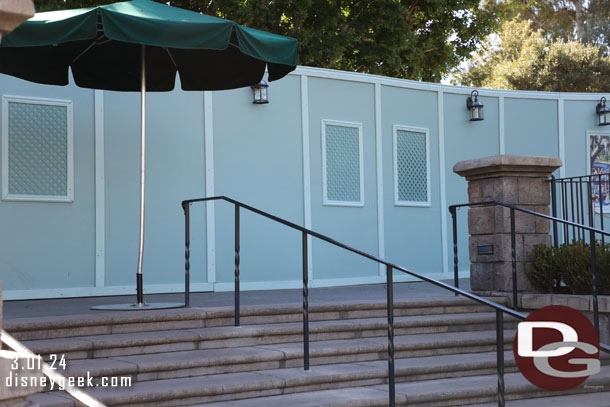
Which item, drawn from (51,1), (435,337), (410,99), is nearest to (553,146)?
(410,99)

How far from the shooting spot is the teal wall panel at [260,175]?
8852 millimetres

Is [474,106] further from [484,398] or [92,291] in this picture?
[484,398]

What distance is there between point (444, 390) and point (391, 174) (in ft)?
18.0

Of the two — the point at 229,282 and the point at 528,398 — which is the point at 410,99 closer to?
the point at 229,282

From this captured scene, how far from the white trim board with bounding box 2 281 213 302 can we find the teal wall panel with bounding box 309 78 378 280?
5.45ft

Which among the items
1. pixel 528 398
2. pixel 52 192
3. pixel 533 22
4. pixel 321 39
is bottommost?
pixel 528 398

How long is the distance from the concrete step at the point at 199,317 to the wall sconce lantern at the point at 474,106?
169 inches

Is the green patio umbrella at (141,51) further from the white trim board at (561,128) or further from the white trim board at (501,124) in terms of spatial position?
the white trim board at (561,128)

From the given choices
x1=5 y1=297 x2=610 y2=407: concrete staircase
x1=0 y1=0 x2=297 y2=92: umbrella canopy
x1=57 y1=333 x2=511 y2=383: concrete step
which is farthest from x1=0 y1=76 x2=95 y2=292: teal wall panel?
x1=57 y1=333 x2=511 y2=383: concrete step

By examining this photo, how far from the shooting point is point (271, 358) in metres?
5.11

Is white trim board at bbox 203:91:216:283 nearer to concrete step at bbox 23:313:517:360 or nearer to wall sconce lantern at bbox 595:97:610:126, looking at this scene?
concrete step at bbox 23:313:517:360

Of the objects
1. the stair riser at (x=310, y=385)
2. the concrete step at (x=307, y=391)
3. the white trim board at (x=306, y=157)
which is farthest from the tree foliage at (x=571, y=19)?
the concrete step at (x=307, y=391)

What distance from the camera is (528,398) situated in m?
5.25

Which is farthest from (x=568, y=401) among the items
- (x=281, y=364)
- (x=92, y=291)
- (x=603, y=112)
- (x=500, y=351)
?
(x=603, y=112)
